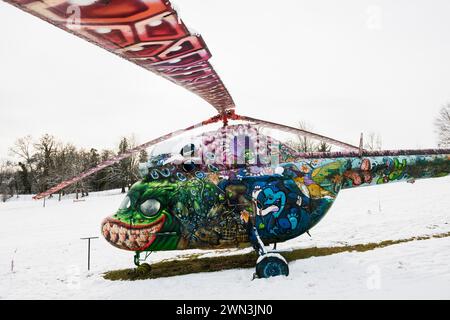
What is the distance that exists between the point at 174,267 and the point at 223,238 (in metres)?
2.48

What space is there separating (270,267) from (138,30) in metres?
5.18

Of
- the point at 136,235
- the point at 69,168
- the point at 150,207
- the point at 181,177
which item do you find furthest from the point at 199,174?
the point at 69,168

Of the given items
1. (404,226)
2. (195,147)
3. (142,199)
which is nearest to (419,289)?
(195,147)

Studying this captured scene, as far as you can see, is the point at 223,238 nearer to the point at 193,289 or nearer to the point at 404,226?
the point at 193,289

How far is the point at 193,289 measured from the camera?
19.9 feet

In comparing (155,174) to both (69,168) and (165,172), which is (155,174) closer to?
→ (165,172)

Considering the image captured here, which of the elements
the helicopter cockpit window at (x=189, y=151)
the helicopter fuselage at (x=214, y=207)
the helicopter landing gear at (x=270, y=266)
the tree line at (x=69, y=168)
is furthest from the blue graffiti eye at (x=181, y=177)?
the tree line at (x=69, y=168)

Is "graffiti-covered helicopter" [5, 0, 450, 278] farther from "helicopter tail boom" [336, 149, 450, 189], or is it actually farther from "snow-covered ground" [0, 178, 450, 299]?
"snow-covered ground" [0, 178, 450, 299]

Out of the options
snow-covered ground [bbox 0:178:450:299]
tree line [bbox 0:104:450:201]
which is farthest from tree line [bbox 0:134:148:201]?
snow-covered ground [bbox 0:178:450:299]

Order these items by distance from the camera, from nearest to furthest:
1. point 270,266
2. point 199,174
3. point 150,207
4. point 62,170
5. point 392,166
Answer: point 270,266, point 150,207, point 199,174, point 392,166, point 62,170

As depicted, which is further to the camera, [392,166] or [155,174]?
[392,166]

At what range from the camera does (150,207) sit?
657cm

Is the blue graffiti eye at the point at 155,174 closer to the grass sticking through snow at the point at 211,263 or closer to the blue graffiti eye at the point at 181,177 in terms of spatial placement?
the blue graffiti eye at the point at 181,177

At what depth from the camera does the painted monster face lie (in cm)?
648
